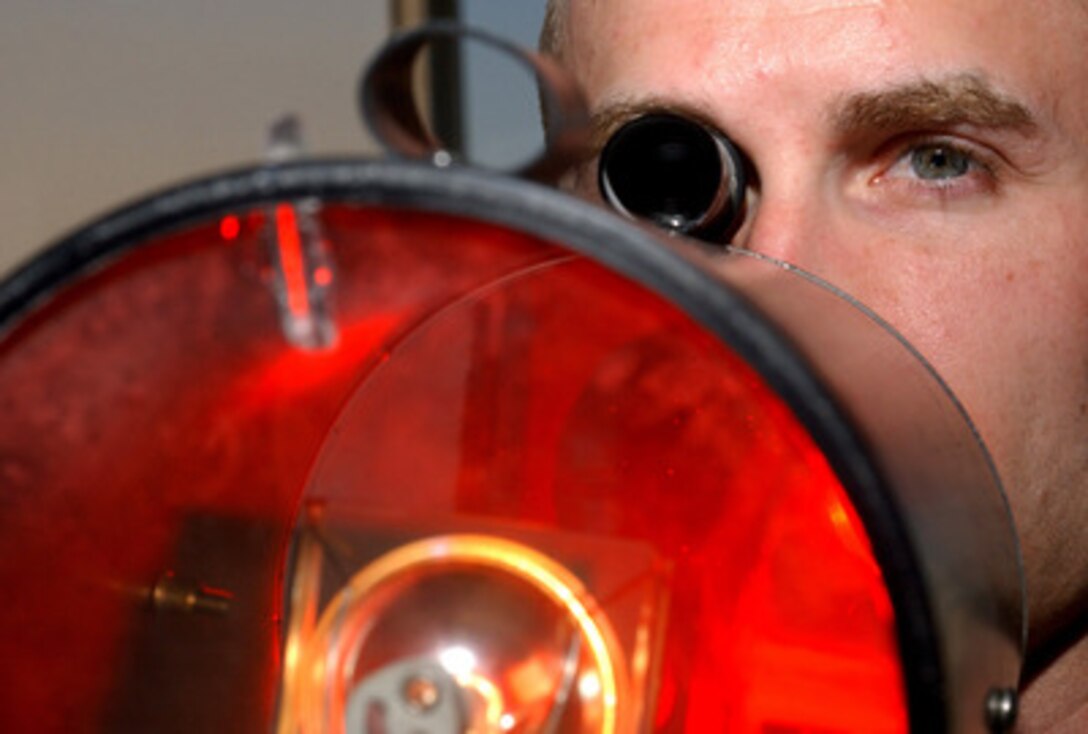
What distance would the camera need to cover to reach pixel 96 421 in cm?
46

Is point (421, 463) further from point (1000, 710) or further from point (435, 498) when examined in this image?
point (1000, 710)

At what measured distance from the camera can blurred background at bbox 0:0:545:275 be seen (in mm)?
1557

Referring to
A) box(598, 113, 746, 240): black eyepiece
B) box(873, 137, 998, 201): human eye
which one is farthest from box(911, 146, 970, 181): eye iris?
box(598, 113, 746, 240): black eyepiece

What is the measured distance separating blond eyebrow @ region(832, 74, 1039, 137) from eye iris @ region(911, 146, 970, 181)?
0.10ft

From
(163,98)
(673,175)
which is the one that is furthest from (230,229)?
(163,98)

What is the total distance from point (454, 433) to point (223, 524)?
95 mm

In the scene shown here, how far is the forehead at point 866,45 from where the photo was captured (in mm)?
852

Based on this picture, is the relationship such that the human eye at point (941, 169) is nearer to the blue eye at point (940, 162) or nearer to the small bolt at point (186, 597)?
the blue eye at point (940, 162)

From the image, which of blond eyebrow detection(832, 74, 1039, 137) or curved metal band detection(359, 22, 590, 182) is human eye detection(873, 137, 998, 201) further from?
curved metal band detection(359, 22, 590, 182)

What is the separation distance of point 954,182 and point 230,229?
61 cm

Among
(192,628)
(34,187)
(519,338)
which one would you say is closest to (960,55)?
(519,338)

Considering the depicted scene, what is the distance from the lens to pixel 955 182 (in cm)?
90

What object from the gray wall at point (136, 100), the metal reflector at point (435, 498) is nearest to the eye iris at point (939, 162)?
the metal reflector at point (435, 498)

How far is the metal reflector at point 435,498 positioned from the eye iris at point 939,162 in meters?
0.40
